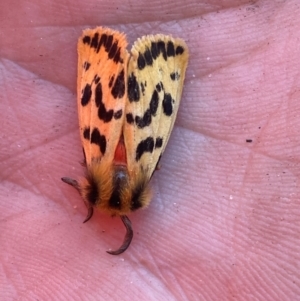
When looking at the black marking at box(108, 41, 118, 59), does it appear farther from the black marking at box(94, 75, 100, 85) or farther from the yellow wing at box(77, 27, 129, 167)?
the black marking at box(94, 75, 100, 85)

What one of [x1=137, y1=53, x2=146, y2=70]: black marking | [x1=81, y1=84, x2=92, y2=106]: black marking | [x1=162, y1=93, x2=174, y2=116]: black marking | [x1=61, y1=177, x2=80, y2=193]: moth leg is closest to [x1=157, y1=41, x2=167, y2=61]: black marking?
[x1=137, y1=53, x2=146, y2=70]: black marking

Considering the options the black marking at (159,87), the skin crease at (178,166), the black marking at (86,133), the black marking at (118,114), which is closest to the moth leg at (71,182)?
the skin crease at (178,166)

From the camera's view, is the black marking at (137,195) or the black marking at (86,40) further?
the black marking at (86,40)

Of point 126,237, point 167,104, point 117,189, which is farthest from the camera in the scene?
point 126,237

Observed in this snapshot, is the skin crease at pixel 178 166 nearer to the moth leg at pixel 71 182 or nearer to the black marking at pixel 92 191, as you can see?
the moth leg at pixel 71 182

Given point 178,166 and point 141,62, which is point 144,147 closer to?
point 178,166

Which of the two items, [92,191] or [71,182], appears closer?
[92,191]

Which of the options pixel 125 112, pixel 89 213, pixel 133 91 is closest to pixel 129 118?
pixel 125 112

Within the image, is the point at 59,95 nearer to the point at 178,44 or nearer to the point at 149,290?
the point at 178,44
